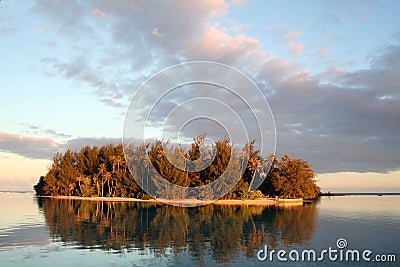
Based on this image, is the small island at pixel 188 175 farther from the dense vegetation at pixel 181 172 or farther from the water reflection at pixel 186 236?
the water reflection at pixel 186 236

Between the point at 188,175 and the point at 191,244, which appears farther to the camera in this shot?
the point at 188,175

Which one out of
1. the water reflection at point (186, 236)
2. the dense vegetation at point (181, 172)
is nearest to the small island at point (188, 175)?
the dense vegetation at point (181, 172)

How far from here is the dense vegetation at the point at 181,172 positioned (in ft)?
265

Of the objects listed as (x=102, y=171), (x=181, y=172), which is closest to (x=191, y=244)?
(x=181, y=172)

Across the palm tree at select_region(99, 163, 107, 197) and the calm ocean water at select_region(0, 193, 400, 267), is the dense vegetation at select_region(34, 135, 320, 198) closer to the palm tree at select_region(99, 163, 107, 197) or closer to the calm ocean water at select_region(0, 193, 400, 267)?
the palm tree at select_region(99, 163, 107, 197)

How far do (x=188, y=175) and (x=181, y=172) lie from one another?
3.81 meters

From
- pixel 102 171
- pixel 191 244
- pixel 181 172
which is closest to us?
pixel 191 244

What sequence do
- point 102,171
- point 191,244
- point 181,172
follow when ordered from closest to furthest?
point 191,244 → point 181,172 → point 102,171

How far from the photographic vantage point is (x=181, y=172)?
80.0 meters

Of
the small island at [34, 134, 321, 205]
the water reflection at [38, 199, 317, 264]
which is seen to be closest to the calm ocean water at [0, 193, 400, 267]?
the water reflection at [38, 199, 317, 264]

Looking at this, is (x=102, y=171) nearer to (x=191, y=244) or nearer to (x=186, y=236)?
(x=186, y=236)

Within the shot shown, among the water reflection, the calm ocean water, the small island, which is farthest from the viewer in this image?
the small island

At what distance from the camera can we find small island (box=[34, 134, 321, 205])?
80.4m

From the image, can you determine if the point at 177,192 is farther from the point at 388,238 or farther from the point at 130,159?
the point at 388,238
